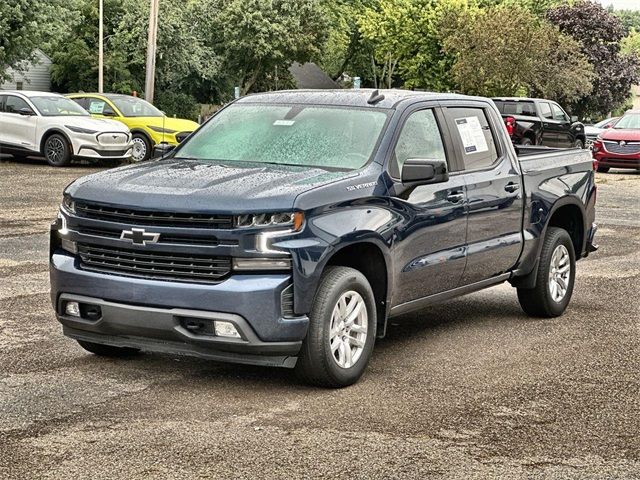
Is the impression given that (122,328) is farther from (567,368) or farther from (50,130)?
(50,130)

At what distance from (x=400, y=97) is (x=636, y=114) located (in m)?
25.6

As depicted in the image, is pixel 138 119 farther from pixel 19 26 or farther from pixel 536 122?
pixel 536 122

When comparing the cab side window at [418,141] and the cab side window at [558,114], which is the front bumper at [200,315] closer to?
the cab side window at [418,141]

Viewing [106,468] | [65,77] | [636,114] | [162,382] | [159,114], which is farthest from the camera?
[65,77]

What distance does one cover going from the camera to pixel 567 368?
304 inches

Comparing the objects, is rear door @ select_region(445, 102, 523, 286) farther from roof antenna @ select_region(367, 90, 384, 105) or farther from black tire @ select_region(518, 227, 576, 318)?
roof antenna @ select_region(367, 90, 384, 105)

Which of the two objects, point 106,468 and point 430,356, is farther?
point 430,356

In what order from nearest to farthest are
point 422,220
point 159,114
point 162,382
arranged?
point 162,382 → point 422,220 → point 159,114

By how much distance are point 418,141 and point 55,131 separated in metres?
18.7

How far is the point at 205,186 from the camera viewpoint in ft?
22.4

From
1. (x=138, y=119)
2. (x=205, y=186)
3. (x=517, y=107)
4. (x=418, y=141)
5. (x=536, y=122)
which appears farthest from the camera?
(x=517, y=107)

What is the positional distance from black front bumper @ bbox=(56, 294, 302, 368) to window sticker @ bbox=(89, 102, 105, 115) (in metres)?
21.7

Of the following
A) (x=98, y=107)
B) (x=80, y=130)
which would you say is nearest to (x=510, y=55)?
(x=98, y=107)

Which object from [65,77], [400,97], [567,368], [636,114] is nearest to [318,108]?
[400,97]
